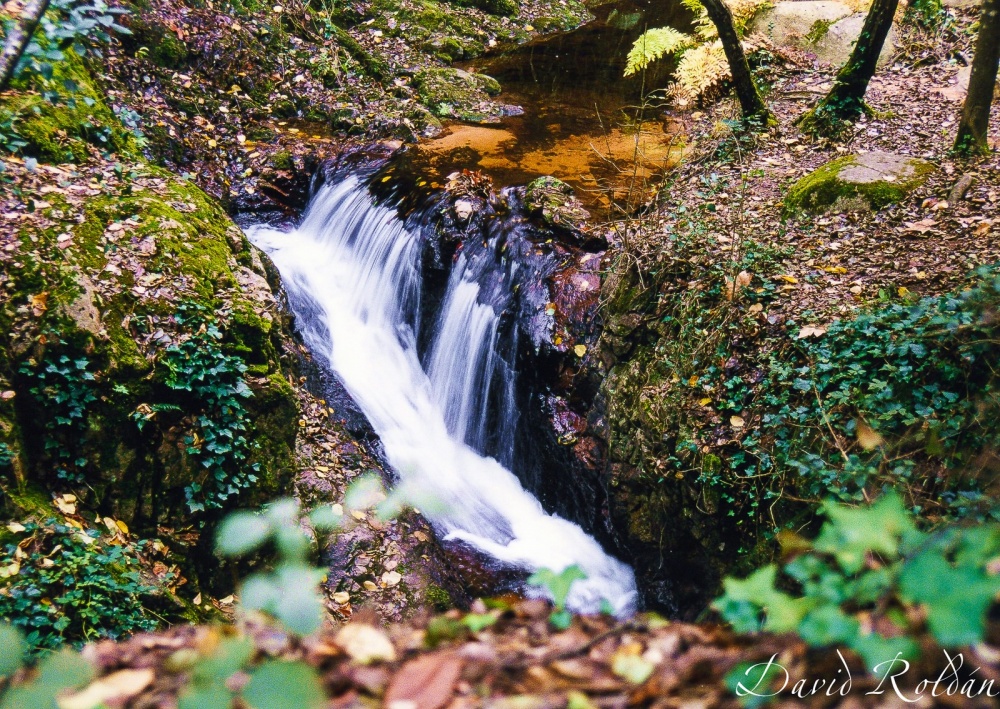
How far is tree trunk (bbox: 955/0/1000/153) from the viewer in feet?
16.5

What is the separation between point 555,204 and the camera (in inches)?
265

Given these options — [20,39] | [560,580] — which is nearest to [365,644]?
[560,580]

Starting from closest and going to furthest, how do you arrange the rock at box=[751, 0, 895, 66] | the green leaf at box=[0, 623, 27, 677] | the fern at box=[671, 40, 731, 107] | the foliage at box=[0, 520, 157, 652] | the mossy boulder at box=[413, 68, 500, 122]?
the green leaf at box=[0, 623, 27, 677] < the foliage at box=[0, 520, 157, 652] < the rock at box=[751, 0, 895, 66] < the fern at box=[671, 40, 731, 107] < the mossy boulder at box=[413, 68, 500, 122]

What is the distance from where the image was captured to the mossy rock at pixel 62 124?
4871mm

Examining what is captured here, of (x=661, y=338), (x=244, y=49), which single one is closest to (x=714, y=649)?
(x=661, y=338)

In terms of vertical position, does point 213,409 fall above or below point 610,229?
below

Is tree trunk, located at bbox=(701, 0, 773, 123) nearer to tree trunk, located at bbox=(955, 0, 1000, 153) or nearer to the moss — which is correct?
tree trunk, located at bbox=(955, 0, 1000, 153)


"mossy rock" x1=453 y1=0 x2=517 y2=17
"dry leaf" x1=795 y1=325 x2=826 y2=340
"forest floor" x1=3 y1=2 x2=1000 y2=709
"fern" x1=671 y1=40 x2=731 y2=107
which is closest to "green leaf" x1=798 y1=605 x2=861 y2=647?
"forest floor" x1=3 y1=2 x2=1000 y2=709

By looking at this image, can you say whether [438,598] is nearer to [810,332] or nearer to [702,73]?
[810,332]

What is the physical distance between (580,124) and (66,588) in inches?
351

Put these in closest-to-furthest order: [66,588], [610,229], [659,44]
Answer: [66,588] < [610,229] < [659,44]

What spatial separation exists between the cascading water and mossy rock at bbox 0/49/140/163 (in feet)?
7.30

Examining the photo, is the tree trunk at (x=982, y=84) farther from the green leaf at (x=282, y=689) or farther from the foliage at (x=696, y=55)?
the green leaf at (x=282, y=689)

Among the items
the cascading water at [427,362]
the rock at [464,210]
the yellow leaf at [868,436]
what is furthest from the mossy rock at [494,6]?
the yellow leaf at [868,436]
